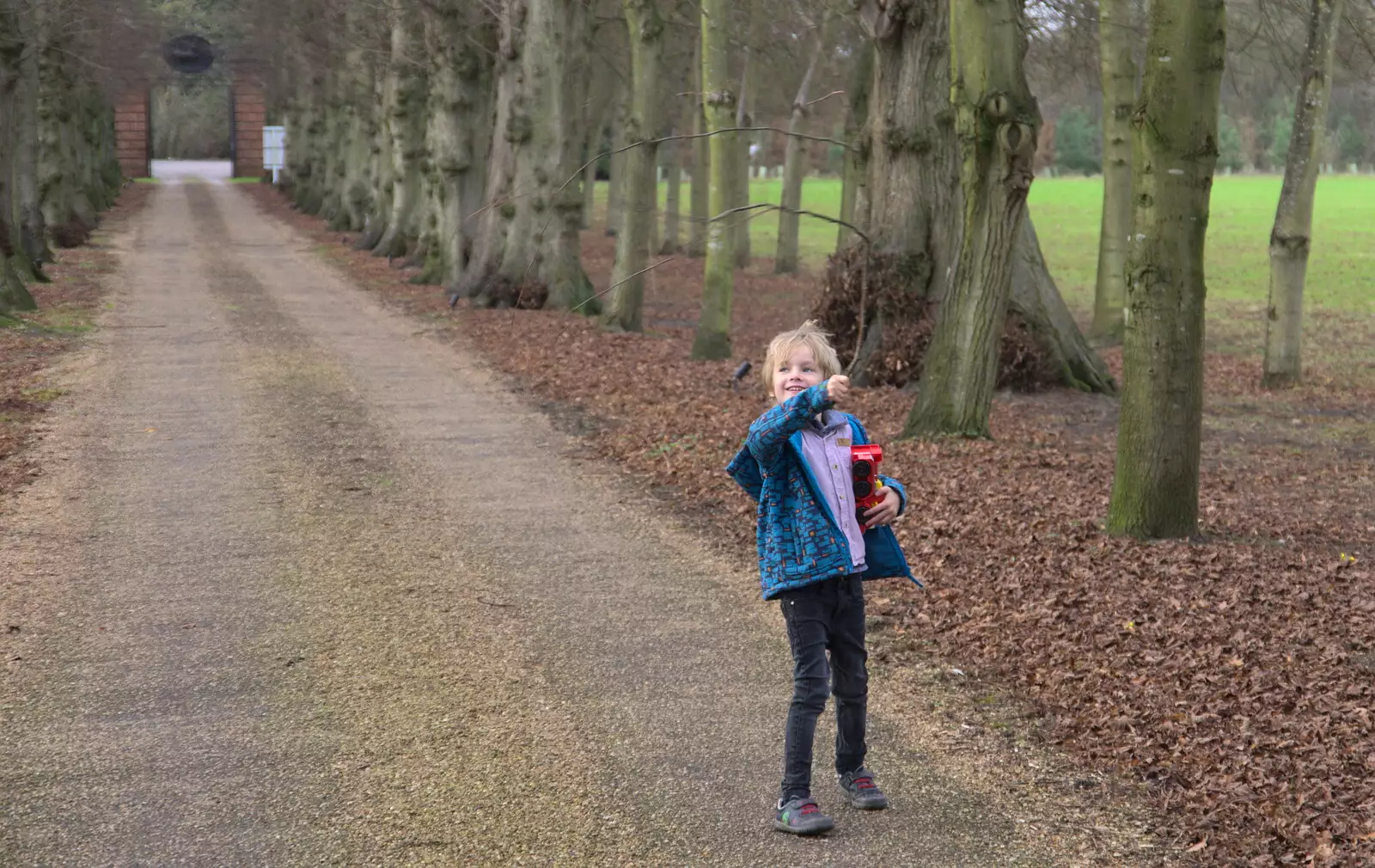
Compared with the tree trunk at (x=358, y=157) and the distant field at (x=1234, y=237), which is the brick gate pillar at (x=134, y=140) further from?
the tree trunk at (x=358, y=157)

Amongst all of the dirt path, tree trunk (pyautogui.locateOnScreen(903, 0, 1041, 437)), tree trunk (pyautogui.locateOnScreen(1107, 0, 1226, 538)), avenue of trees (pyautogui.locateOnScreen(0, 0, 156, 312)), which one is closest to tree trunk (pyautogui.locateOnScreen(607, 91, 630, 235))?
avenue of trees (pyautogui.locateOnScreen(0, 0, 156, 312))

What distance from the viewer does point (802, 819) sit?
4.46m

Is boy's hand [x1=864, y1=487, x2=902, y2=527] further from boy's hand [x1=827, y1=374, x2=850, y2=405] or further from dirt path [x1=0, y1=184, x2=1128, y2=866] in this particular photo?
dirt path [x1=0, y1=184, x2=1128, y2=866]

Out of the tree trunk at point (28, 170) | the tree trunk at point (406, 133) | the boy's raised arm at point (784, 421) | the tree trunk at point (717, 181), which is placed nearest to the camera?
the boy's raised arm at point (784, 421)

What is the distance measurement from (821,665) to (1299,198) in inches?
507

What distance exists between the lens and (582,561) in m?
8.03

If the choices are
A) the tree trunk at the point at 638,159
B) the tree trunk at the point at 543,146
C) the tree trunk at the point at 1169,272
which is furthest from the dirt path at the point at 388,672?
the tree trunk at the point at 543,146

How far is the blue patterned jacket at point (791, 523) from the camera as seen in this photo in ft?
14.6

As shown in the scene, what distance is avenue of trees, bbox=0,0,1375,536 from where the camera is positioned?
7.90 meters

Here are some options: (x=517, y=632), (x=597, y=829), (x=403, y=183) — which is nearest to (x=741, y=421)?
(x=517, y=632)

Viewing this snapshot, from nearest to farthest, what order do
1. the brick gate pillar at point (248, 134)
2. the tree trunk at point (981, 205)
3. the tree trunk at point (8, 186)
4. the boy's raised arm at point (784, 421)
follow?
1. the boy's raised arm at point (784, 421)
2. the tree trunk at point (981, 205)
3. the tree trunk at point (8, 186)
4. the brick gate pillar at point (248, 134)

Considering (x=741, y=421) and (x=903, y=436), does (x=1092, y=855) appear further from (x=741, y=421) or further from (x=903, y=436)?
(x=741, y=421)

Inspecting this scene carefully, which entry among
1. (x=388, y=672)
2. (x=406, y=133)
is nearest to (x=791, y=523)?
(x=388, y=672)

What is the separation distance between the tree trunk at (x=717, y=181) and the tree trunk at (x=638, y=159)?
1.19 meters
